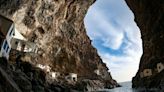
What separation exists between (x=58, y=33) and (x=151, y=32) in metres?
31.5

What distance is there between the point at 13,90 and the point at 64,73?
77.3 meters

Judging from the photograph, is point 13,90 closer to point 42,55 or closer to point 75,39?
point 42,55

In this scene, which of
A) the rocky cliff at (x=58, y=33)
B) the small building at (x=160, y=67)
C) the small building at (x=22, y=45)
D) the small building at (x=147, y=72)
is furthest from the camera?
the small building at (x=147, y=72)

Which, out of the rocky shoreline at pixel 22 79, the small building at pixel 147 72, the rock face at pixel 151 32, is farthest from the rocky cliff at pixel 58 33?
the small building at pixel 147 72

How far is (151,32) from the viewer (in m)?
92.1

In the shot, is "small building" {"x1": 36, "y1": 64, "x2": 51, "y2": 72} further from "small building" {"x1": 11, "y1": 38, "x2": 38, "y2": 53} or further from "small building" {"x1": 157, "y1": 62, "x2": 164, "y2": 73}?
"small building" {"x1": 157, "y1": 62, "x2": 164, "y2": 73}

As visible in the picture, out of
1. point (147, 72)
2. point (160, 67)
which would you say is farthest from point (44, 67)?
point (160, 67)

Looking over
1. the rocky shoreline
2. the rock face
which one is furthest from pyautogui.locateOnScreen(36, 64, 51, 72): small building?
the rock face

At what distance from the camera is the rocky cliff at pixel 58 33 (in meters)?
71.8

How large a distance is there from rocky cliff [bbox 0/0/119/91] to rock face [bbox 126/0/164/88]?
→ 23.8 meters

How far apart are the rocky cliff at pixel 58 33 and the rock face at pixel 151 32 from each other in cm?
2380

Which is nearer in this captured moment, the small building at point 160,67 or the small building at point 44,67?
the small building at point 44,67

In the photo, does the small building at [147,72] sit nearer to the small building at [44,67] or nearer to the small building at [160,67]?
the small building at [160,67]

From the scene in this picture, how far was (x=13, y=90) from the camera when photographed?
20375 millimetres
